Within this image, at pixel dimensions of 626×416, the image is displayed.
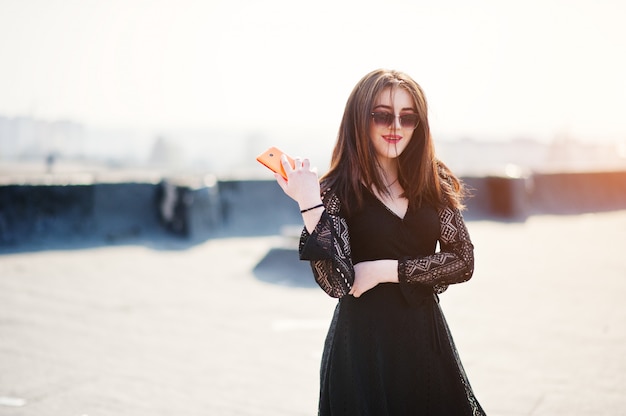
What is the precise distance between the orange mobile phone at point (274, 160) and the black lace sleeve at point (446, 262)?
0.57 metres

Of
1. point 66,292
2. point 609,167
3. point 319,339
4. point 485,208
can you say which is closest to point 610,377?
point 319,339

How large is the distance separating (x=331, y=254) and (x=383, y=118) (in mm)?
575

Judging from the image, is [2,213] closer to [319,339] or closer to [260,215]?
[260,215]

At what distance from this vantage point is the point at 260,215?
12.1 m

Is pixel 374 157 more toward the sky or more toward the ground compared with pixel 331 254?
more toward the sky

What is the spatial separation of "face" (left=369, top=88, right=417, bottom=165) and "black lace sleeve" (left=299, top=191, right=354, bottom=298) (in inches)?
14.0

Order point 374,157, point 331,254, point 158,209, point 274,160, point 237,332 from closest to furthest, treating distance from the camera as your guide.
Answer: point 331,254, point 274,160, point 374,157, point 237,332, point 158,209

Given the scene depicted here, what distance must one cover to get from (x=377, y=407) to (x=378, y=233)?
2.20ft

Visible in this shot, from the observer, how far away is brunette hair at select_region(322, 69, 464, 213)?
2.40m

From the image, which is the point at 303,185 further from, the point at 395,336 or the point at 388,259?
the point at 395,336

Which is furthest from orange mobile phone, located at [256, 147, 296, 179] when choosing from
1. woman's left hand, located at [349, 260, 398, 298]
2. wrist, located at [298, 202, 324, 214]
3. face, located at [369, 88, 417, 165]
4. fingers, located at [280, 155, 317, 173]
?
woman's left hand, located at [349, 260, 398, 298]

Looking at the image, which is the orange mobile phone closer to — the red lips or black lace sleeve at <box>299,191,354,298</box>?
black lace sleeve at <box>299,191,354,298</box>

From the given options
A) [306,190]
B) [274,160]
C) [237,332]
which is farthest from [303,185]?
[237,332]

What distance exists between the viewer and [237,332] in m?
5.41
